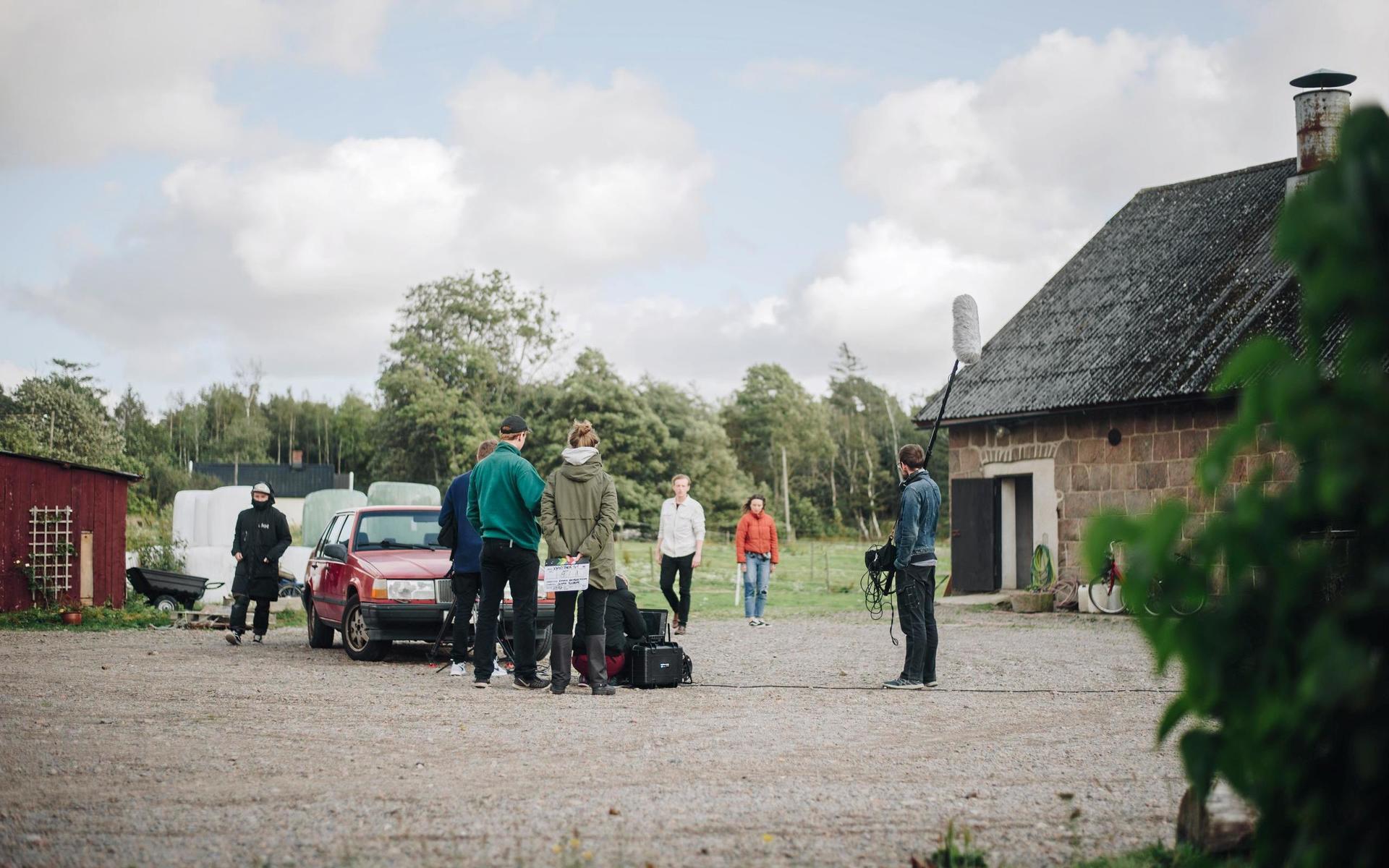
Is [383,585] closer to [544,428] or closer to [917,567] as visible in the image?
[917,567]

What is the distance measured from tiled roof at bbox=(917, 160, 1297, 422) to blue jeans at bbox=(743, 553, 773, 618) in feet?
20.9

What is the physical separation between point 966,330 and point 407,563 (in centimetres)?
592

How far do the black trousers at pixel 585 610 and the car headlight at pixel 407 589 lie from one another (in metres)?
2.26

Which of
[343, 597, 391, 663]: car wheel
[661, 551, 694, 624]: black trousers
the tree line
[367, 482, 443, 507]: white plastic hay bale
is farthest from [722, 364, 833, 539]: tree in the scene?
[343, 597, 391, 663]: car wheel

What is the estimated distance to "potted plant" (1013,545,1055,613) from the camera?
68.1ft

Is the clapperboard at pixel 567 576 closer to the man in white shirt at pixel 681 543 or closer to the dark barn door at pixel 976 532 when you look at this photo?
the man in white shirt at pixel 681 543

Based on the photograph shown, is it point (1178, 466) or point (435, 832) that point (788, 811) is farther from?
point (1178, 466)

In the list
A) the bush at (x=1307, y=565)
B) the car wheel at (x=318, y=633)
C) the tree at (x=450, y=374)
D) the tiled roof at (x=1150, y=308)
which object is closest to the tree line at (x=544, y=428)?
the tree at (x=450, y=374)

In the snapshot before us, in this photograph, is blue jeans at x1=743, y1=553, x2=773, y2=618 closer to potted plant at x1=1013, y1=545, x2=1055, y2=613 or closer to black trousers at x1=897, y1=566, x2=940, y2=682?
potted plant at x1=1013, y1=545, x2=1055, y2=613

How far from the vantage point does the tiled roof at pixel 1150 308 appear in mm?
19719

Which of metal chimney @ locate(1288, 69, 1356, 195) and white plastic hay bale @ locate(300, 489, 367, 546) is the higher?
metal chimney @ locate(1288, 69, 1356, 195)

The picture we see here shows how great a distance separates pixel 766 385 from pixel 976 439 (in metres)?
64.6

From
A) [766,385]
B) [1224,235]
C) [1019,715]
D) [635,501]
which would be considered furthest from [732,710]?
[766,385]

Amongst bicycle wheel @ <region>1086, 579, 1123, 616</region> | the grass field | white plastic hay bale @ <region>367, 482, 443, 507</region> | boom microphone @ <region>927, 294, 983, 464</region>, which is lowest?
the grass field
